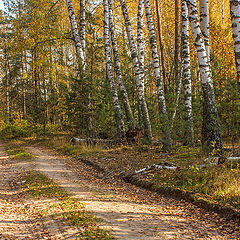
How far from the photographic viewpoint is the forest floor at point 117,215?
12.4 feet

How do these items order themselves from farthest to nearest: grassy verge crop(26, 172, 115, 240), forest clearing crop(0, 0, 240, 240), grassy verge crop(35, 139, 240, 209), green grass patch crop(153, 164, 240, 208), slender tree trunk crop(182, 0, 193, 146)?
slender tree trunk crop(182, 0, 193, 146) < grassy verge crop(35, 139, 240, 209) < green grass patch crop(153, 164, 240, 208) < forest clearing crop(0, 0, 240, 240) < grassy verge crop(26, 172, 115, 240)

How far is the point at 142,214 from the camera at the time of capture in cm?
466

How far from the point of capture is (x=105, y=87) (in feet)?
50.5

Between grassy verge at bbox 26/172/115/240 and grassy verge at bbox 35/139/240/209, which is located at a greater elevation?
grassy verge at bbox 35/139/240/209

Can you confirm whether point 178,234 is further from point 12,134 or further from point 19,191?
point 12,134

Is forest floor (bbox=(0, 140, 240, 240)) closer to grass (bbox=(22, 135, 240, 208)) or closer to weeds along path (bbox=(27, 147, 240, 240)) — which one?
weeds along path (bbox=(27, 147, 240, 240))

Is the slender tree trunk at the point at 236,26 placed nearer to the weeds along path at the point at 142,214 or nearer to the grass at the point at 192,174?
the grass at the point at 192,174

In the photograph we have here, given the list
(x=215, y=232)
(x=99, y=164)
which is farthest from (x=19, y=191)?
(x=215, y=232)

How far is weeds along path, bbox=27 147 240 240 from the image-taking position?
3.85 m

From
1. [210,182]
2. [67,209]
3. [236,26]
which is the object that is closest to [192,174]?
[210,182]

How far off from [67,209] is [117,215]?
95 cm

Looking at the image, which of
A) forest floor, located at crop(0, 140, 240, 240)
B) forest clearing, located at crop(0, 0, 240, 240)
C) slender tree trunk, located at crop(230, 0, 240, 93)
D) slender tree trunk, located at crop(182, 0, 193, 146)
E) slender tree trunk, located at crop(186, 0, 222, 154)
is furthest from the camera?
slender tree trunk, located at crop(182, 0, 193, 146)

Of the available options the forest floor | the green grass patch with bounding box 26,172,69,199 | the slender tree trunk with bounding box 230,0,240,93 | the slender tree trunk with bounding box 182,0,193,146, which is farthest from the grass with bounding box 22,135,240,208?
the slender tree trunk with bounding box 230,0,240,93

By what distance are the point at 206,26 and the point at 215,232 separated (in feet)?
22.3
